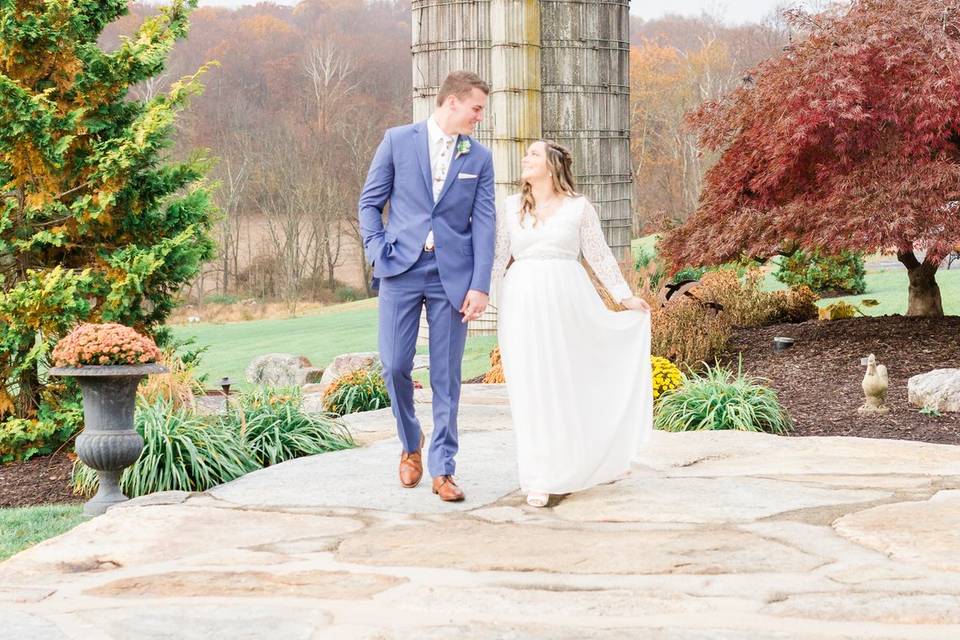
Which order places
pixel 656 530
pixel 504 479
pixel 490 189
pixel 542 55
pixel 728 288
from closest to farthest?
pixel 656 530
pixel 490 189
pixel 504 479
pixel 728 288
pixel 542 55

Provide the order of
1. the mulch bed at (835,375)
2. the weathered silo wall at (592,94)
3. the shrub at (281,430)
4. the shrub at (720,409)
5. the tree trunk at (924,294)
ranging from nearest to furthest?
the shrub at (281,430) → the mulch bed at (835,375) → the shrub at (720,409) → the tree trunk at (924,294) → the weathered silo wall at (592,94)

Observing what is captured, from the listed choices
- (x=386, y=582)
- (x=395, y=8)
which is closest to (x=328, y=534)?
(x=386, y=582)

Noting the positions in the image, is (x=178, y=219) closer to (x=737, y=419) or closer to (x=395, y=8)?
(x=737, y=419)

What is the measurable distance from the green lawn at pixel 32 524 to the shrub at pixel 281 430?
1.09m

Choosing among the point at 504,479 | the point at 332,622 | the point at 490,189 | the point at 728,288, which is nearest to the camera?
the point at 332,622

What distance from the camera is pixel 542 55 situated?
54.2ft

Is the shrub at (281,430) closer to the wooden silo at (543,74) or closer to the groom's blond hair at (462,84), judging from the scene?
the groom's blond hair at (462,84)

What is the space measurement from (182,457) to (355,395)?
3352 mm

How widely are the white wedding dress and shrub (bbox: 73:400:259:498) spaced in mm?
2023

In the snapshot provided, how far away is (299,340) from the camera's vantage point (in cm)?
2083

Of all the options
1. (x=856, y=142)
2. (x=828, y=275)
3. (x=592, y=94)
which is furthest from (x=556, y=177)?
(x=828, y=275)

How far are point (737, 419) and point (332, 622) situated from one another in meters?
5.04

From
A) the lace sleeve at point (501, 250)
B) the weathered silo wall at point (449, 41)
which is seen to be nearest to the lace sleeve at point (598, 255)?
the lace sleeve at point (501, 250)

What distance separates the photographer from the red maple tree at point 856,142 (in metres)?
10.1
